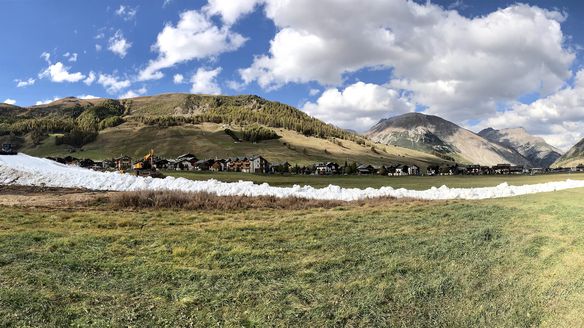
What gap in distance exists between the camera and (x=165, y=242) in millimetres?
18969

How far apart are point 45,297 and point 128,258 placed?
4708 mm

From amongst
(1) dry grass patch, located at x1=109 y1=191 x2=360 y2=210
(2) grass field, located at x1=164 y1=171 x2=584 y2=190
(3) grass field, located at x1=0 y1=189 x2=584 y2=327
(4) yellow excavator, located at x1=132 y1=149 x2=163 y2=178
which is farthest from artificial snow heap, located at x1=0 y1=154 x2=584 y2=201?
(3) grass field, located at x1=0 y1=189 x2=584 y2=327

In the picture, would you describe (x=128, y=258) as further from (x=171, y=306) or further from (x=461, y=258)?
(x=461, y=258)

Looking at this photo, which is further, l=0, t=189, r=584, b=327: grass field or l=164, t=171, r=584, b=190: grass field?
l=164, t=171, r=584, b=190: grass field

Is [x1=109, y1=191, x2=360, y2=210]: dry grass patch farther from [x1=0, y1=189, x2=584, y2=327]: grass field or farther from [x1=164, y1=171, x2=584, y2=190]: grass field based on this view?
[x1=164, y1=171, x2=584, y2=190]: grass field

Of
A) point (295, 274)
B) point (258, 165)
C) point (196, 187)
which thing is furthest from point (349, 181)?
point (258, 165)

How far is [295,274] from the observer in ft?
45.3

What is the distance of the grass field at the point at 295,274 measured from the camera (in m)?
10.3

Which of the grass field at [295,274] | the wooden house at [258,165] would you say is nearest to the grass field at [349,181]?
the grass field at [295,274]

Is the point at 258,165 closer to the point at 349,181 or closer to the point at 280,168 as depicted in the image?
the point at 280,168

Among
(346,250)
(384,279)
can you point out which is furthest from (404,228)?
(384,279)

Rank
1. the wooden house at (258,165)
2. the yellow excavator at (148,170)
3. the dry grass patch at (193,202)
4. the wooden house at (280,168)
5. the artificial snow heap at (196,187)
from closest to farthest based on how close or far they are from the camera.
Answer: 1. the dry grass patch at (193,202)
2. the artificial snow heap at (196,187)
3. the yellow excavator at (148,170)
4. the wooden house at (280,168)
5. the wooden house at (258,165)

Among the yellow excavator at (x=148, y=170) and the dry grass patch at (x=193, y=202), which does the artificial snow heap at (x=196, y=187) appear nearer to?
the dry grass patch at (x=193, y=202)

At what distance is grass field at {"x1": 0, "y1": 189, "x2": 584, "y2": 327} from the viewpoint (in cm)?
1027
